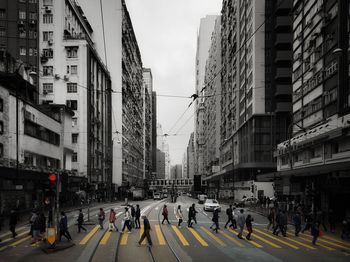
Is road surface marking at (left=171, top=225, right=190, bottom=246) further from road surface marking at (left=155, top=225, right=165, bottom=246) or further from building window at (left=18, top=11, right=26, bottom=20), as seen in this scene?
building window at (left=18, top=11, right=26, bottom=20)

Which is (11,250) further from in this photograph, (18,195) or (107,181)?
(107,181)

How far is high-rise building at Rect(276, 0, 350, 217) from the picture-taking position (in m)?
33.6

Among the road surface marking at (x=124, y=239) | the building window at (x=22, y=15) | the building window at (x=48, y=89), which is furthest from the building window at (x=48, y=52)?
the road surface marking at (x=124, y=239)

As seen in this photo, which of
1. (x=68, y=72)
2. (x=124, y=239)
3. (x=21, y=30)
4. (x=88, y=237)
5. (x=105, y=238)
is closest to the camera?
(x=124, y=239)

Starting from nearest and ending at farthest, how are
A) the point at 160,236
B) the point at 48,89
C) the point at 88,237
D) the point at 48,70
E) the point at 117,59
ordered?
1. the point at 88,237
2. the point at 160,236
3. the point at 48,89
4. the point at 48,70
5. the point at 117,59

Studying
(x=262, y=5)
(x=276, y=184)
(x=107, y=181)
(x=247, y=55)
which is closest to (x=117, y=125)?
(x=107, y=181)

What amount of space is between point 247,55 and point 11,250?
208 ft

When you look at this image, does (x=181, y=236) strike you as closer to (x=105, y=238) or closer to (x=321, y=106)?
(x=105, y=238)

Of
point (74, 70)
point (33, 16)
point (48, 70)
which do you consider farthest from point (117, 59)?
point (33, 16)

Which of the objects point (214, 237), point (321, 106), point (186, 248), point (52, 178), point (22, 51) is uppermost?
point (22, 51)

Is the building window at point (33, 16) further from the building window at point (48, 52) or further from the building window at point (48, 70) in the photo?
the building window at point (48, 70)

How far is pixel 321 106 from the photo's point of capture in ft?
131

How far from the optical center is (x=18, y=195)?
1638 inches

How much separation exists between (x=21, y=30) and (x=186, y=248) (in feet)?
194
